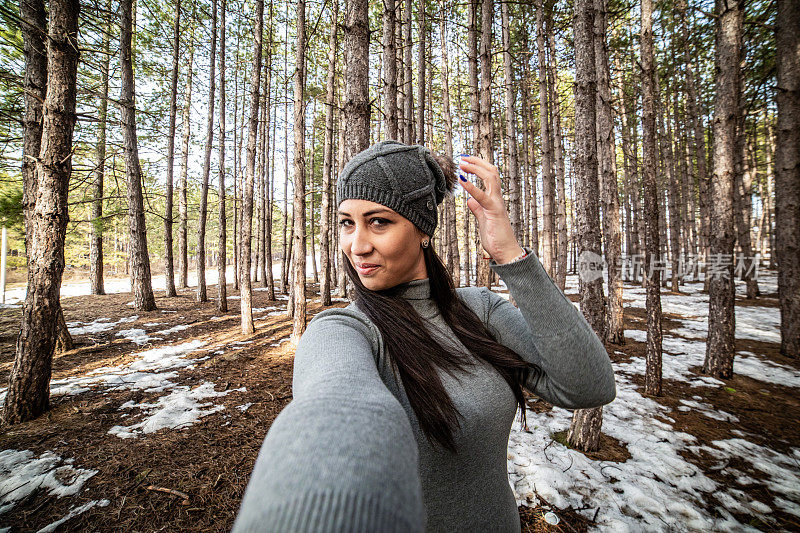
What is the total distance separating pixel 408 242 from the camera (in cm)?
128

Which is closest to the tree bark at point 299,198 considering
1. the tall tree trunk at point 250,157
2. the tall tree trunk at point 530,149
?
the tall tree trunk at point 250,157

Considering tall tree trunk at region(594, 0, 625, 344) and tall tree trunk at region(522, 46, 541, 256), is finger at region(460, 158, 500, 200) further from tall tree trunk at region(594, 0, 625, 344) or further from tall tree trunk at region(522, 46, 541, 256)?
tall tree trunk at region(522, 46, 541, 256)

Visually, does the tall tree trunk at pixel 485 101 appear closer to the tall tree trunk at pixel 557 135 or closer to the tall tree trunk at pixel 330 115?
the tall tree trunk at pixel 330 115

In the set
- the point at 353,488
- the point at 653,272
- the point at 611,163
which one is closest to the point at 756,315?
the point at 611,163

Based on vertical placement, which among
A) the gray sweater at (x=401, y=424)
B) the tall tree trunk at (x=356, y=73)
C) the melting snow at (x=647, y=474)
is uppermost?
the tall tree trunk at (x=356, y=73)

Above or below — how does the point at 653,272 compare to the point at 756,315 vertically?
above

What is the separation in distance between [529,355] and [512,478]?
246 centimetres

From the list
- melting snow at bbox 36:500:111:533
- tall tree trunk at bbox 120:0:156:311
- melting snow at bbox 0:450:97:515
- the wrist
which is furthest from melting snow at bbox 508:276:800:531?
tall tree trunk at bbox 120:0:156:311

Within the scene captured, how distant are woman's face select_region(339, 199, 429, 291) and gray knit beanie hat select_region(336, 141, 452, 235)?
39 millimetres

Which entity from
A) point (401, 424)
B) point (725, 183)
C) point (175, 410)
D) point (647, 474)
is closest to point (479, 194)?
point (401, 424)

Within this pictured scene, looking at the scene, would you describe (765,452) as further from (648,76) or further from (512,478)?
(648,76)

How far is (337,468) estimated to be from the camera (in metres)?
0.46

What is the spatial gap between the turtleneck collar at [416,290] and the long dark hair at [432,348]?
0.06 feet

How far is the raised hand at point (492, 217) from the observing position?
1181mm
